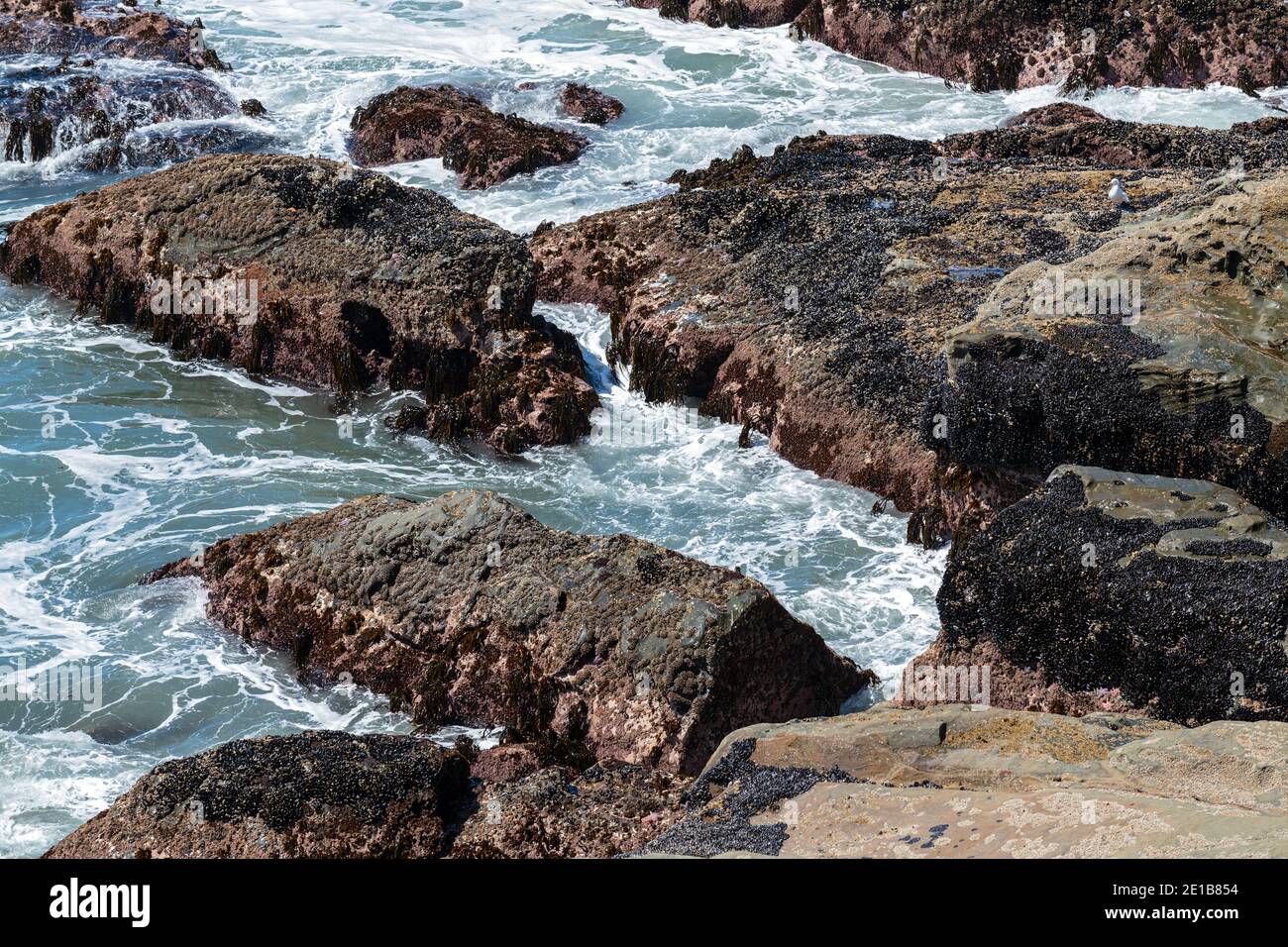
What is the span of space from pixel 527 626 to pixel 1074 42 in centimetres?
3117

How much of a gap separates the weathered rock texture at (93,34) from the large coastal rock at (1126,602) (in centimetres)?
3332

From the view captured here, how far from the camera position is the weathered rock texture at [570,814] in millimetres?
12180

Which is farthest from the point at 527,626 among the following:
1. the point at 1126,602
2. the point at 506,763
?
the point at 1126,602

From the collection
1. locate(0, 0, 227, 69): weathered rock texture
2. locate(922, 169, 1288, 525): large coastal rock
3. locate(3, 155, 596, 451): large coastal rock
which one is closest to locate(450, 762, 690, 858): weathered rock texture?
locate(922, 169, 1288, 525): large coastal rock

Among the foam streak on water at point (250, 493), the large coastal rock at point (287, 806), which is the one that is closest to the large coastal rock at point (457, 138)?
the foam streak on water at point (250, 493)

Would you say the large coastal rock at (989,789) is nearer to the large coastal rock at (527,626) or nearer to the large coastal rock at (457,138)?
the large coastal rock at (527,626)

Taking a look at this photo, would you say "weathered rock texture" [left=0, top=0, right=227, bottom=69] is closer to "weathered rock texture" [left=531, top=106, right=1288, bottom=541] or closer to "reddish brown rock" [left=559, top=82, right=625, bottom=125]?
"reddish brown rock" [left=559, top=82, right=625, bottom=125]

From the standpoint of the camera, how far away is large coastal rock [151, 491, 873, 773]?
14.4 meters

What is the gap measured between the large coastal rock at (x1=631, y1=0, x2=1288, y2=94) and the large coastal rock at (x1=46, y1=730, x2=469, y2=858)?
32.4 metres

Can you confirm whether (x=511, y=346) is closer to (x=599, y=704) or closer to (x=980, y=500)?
(x=980, y=500)

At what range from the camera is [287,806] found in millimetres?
12406

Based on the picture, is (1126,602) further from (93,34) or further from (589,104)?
(93,34)

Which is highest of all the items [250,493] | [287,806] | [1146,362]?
[1146,362]

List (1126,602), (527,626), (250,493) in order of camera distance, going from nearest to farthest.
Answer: (1126,602), (527,626), (250,493)
